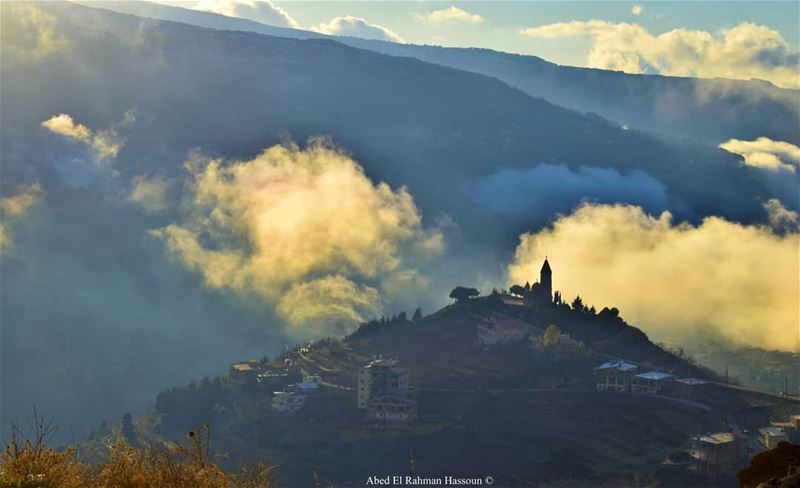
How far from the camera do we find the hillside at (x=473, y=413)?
4291 inches

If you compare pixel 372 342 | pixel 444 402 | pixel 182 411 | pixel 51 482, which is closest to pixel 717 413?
pixel 444 402

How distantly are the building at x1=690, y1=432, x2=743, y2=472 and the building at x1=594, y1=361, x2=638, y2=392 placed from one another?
20.0 metres

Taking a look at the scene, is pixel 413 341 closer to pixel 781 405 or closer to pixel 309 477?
pixel 309 477

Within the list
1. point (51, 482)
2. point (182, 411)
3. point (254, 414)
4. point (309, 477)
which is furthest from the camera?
point (182, 411)

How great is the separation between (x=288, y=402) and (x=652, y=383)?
38.2 meters

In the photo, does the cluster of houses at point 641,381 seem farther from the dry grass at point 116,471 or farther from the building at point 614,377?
the dry grass at point 116,471

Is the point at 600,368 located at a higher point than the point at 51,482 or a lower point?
higher

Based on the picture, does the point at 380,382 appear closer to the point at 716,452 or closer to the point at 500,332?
the point at 500,332

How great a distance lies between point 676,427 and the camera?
11200cm

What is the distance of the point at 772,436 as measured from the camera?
105875 mm

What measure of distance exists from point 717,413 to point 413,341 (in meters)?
39.6

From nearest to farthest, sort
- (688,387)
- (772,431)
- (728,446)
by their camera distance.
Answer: (728,446) < (772,431) < (688,387)

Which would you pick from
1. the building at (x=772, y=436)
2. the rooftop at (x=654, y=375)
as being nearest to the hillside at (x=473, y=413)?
the rooftop at (x=654, y=375)

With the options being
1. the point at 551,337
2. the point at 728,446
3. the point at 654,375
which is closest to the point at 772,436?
the point at 728,446
